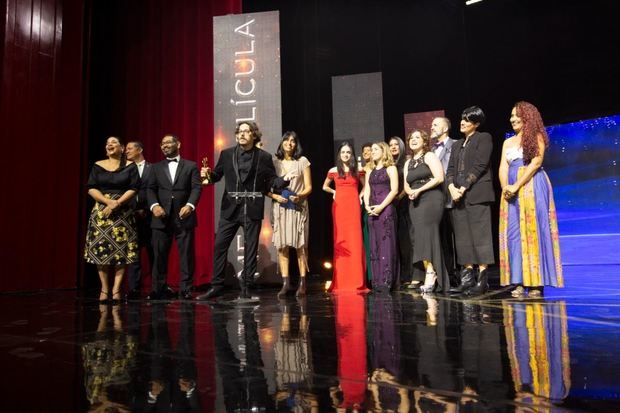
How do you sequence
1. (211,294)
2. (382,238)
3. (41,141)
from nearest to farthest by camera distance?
(211,294) < (382,238) < (41,141)

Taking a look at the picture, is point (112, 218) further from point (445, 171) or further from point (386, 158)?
point (445, 171)

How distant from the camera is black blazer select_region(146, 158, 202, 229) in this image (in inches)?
156

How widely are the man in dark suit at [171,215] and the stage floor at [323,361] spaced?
1.28 metres

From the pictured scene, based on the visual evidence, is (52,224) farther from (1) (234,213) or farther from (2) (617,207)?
(2) (617,207)

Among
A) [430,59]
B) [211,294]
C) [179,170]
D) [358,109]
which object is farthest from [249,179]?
[430,59]

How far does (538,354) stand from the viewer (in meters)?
1.46

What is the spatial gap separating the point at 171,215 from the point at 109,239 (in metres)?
0.55

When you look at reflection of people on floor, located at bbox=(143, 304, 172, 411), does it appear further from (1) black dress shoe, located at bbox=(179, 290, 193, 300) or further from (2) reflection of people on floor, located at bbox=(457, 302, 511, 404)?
(1) black dress shoe, located at bbox=(179, 290, 193, 300)

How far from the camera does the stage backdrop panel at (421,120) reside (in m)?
6.55

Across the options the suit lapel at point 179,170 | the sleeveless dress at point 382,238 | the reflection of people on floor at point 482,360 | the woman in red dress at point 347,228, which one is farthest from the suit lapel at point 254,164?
the reflection of people on floor at point 482,360

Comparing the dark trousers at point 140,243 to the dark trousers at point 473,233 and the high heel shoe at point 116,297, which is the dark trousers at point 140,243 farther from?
the dark trousers at point 473,233

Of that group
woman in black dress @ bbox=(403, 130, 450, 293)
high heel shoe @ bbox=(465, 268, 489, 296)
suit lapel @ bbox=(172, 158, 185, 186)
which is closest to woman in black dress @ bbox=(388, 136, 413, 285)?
woman in black dress @ bbox=(403, 130, 450, 293)

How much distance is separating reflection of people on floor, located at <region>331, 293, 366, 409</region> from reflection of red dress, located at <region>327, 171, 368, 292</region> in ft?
5.36

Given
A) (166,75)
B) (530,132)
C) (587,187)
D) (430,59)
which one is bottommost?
(530,132)
